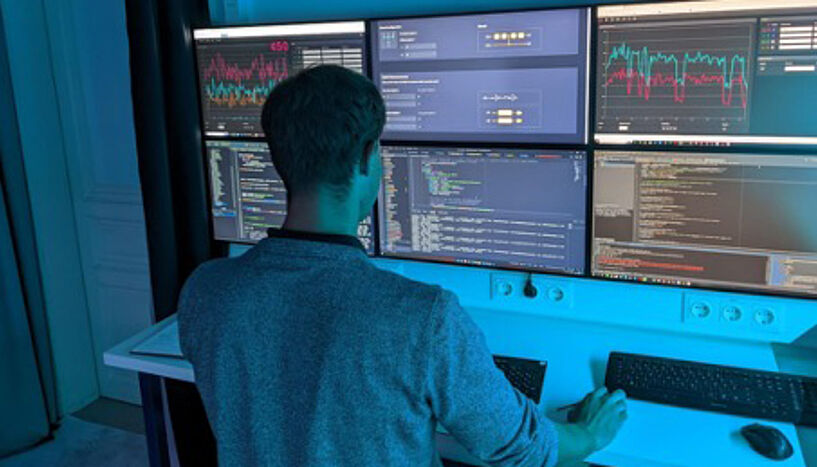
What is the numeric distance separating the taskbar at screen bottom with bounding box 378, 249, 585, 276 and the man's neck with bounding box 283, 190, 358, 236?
0.97 m

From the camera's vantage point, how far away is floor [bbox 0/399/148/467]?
2697 mm

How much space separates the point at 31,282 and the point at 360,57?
5.33 ft

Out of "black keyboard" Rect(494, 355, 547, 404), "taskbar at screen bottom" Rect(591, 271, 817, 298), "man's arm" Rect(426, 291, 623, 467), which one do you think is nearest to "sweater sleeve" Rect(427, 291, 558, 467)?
"man's arm" Rect(426, 291, 623, 467)

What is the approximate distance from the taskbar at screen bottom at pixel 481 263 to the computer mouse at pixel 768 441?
1.94ft

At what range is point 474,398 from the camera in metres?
1.04

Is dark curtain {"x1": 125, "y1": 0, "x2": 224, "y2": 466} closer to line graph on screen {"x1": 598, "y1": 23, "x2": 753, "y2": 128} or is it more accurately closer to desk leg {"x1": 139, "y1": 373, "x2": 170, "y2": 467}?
desk leg {"x1": 139, "y1": 373, "x2": 170, "y2": 467}

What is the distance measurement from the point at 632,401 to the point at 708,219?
482 mm

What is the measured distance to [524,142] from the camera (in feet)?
6.14

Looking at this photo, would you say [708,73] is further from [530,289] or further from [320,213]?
[320,213]

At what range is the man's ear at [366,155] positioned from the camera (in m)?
1.06

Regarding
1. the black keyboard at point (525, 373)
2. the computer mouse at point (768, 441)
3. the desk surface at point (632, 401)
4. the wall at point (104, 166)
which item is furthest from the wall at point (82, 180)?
the computer mouse at point (768, 441)

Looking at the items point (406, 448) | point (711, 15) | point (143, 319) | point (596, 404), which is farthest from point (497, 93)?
point (143, 319)

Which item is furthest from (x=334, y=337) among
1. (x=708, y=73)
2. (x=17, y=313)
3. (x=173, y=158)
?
(x=17, y=313)

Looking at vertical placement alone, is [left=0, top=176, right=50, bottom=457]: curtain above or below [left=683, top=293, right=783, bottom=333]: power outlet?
below
